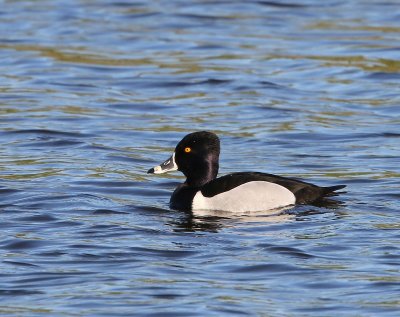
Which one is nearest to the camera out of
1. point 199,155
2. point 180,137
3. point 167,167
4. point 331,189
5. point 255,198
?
point 255,198

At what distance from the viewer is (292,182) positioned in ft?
46.0

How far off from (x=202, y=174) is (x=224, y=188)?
22.6 inches

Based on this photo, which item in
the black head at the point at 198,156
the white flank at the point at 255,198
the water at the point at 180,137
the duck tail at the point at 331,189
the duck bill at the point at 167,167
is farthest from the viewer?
the duck bill at the point at 167,167

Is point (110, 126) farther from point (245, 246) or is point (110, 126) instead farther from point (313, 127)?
point (245, 246)

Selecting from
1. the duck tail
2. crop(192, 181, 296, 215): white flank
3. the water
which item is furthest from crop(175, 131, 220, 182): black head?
the duck tail

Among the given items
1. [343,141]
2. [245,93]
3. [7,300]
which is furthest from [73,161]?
[7,300]

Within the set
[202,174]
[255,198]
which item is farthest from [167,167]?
[255,198]

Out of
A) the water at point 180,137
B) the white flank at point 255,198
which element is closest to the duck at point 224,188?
the white flank at point 255,198

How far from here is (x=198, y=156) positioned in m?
14.6

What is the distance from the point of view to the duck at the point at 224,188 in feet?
45.9

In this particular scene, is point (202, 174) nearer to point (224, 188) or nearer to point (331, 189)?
point (224, 188)

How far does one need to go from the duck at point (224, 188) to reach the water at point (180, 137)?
8.2 inches

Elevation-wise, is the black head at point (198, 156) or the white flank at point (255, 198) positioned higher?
the black head at point (198, 156)

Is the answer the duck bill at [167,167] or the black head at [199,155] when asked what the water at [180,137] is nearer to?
the duck bill at [167,167]
